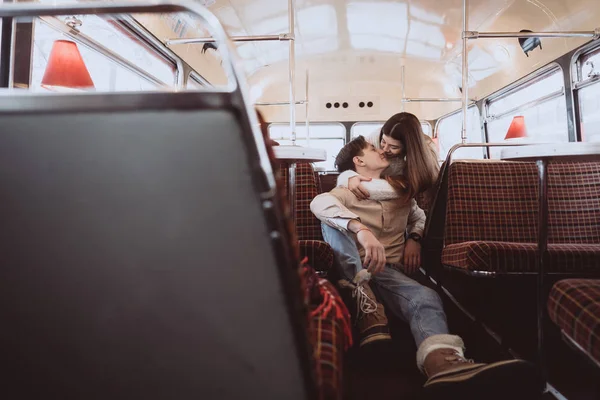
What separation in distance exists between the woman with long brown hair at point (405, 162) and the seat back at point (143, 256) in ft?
5.14

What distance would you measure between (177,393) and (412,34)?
16.7 feet

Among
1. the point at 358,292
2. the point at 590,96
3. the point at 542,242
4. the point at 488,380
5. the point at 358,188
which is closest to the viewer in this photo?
the point at 488,380

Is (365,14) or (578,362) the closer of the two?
(578,362)

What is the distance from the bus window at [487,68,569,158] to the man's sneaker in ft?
9.55

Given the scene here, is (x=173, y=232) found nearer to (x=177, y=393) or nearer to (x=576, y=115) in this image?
(x=177, y=393)

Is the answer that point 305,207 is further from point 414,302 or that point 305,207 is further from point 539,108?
point 539,108

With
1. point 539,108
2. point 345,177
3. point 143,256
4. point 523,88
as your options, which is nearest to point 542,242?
point 345,177

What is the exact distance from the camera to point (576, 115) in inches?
138

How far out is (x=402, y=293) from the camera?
1770 mm

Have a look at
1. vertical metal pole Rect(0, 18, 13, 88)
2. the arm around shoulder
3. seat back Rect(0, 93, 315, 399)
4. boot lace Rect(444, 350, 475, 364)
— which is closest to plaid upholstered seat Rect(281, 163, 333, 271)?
the arm around shoulder

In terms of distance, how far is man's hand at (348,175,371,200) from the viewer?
2.04m

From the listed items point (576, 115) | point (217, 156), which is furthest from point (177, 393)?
point (576, 115)

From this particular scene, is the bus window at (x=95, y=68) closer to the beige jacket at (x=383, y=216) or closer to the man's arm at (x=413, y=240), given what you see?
the beige jacket at (x=383, y=216)

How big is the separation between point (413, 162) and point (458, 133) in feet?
14.5
